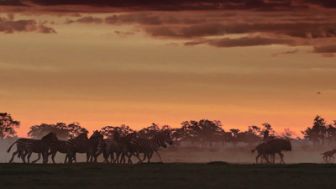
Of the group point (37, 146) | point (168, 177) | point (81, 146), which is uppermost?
point (81, 146)

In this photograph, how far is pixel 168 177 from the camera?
41.6 meters

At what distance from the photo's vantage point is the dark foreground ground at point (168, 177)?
124 feet

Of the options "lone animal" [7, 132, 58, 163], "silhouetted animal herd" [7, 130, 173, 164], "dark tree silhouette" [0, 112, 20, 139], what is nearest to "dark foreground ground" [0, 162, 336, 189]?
"lone animal" [7, 132, 58, 163]

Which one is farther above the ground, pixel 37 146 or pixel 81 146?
pixel 81 146

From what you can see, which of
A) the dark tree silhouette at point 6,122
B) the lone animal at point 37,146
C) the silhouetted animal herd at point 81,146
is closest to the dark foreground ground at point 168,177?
the lone animal at point 37,146

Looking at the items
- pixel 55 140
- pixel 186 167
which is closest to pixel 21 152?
pixel 55 140

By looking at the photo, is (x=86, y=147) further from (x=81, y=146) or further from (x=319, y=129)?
(x=319, y=129)

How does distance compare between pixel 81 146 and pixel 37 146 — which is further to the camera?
pixel 81 146

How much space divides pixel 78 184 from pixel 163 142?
34.0 m

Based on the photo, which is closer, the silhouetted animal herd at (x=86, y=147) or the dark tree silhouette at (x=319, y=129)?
the silhouetted animal herd at (x=86, y=147)

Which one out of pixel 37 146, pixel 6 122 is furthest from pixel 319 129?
pixel 37 146

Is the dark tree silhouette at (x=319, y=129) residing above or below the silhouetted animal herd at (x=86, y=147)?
above

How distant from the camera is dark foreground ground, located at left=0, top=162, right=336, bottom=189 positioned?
3784 centimetres

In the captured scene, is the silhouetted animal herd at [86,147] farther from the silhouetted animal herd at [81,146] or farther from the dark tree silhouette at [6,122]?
the dark tree silhouette at [6,122]
